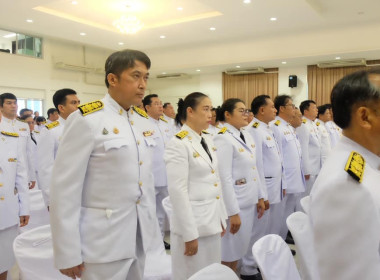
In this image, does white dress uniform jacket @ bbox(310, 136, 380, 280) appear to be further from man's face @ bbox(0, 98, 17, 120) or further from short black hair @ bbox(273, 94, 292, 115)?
man's face @ bbox(0, 98, 17, 120)

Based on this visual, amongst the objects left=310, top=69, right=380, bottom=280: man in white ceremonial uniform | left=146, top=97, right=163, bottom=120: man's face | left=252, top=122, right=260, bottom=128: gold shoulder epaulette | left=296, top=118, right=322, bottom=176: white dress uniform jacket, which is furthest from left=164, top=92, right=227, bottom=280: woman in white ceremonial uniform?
left=146, top=97, right=163, bottom=120: man's face

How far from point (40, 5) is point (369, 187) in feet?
25.4

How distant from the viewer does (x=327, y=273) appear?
0.95m

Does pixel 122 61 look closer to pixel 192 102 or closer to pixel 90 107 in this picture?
pixel 90 107

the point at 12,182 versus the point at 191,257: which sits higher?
the point at 12,182

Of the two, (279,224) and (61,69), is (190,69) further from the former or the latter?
(279,224)

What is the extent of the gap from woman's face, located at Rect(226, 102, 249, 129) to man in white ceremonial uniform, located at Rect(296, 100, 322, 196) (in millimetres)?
1761

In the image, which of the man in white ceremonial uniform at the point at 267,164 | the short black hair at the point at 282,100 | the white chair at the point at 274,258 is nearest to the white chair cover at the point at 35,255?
the white chair at the point at 274,258

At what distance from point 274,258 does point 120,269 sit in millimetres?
721

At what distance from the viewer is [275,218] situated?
12.9ft

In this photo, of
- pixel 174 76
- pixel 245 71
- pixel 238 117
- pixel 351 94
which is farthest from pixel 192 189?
pixel 174 76

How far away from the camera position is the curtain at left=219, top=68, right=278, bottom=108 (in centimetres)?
1139

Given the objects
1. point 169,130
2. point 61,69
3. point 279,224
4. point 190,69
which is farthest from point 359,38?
point 61,69

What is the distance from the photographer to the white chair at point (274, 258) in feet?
5.13
